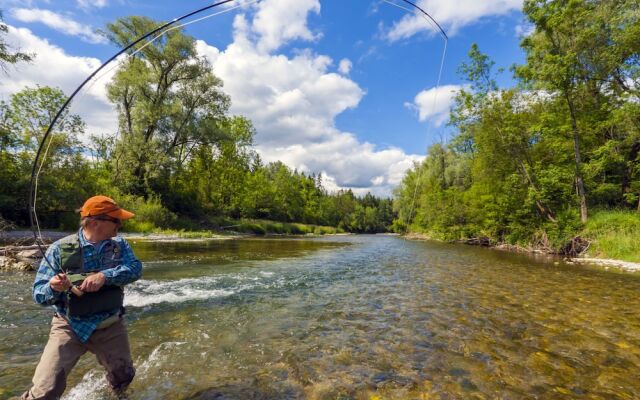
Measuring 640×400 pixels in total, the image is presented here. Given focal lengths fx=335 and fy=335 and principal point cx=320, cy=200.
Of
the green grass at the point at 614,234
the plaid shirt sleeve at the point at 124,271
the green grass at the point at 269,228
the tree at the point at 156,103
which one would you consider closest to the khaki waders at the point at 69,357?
the plaid shirt sleeve at the point at 124,271

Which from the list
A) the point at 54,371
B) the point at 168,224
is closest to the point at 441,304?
the point at 54,371

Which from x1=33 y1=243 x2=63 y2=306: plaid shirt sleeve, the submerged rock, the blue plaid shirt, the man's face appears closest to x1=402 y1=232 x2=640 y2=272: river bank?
the blue plaid shirt

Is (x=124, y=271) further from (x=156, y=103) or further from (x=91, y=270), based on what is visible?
(x=156, y=103)

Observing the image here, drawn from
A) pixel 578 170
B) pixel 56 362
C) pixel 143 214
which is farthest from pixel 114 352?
pixel 143 214

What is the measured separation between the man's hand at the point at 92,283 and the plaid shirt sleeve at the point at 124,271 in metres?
0.08

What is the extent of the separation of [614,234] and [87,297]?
81.8 feet

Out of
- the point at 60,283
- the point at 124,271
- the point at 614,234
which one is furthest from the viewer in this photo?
the point at 614,234

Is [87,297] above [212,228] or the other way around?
above

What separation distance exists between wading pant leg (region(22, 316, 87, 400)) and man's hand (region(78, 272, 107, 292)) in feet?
1.48

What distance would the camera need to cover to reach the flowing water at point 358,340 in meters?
4.46

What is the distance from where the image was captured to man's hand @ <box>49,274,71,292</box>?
3.19 metres

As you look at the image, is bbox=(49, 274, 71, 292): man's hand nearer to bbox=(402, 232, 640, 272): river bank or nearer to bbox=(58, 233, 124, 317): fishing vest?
bbox=(58, 233, 124, 317): fishing vest

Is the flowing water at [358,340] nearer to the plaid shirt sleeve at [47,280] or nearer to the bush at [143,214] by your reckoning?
the plaid shirt sleeve at [47,280]

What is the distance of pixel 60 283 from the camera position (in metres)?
3.22
